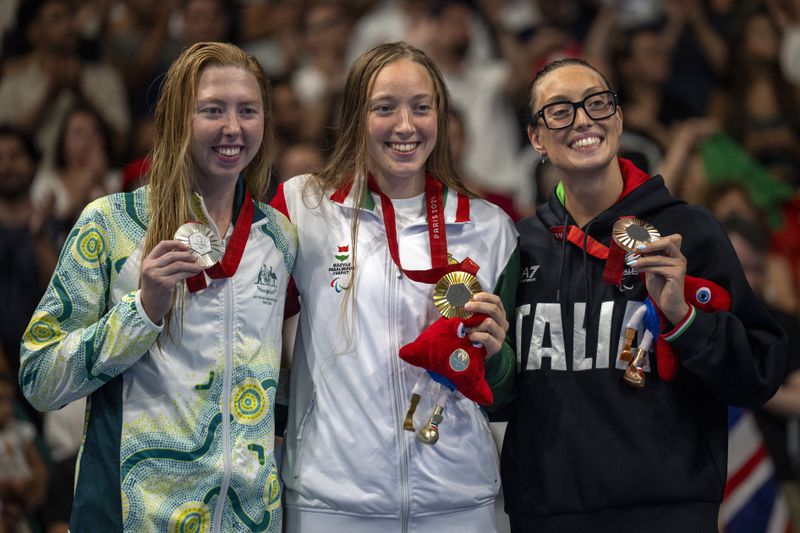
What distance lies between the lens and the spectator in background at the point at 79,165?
21.0 ft

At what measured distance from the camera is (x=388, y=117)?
332cm

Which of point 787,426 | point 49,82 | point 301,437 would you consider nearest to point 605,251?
point 301,437

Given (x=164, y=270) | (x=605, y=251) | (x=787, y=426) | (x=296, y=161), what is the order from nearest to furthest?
(x=164, y=270) → (x=605, y=251) → (x=787, y=426) → (x=296, y=161)

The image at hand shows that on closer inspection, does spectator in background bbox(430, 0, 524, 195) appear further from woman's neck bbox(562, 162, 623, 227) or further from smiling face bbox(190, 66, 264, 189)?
smiling face bbox(190, 66, 264, 189)

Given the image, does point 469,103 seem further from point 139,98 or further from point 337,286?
point 337,286

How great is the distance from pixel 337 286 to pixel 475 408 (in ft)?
1.89

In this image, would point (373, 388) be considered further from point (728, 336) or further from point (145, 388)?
point (728, 336)

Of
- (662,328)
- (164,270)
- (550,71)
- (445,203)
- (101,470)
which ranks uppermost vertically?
(550,71)

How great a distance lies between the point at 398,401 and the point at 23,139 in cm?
400

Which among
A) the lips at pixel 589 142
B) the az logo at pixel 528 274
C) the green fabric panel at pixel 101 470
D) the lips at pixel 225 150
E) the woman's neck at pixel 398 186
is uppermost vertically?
the lips at pixel 589 142

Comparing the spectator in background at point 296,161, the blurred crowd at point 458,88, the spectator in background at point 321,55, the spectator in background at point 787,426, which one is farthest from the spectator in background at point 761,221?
the spectator in background at point 321,55

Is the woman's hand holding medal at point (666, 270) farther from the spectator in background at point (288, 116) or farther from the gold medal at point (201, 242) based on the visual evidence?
the spectator in background at point (288, 116)

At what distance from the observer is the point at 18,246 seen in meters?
5.89

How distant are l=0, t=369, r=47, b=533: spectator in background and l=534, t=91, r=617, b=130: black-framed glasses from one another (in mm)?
3140
